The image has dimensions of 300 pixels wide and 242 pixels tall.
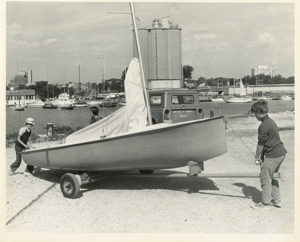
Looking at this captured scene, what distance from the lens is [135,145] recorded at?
709 cm

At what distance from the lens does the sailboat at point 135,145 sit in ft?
22.7

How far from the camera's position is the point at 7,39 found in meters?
6.76

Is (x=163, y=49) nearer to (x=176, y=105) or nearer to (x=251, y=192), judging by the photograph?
(x=176, y=105)

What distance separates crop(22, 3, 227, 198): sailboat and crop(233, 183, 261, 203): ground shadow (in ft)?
3.08

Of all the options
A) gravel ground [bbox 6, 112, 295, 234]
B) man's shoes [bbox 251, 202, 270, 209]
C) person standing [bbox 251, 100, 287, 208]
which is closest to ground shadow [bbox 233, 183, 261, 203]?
gravel ground [bbox 6, 112, 295, 234]

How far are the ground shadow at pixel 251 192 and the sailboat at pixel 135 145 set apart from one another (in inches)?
37.0

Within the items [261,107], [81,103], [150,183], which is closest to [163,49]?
[150,183]

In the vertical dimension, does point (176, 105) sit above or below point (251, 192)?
above

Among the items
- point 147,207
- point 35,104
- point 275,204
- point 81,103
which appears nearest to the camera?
point 275,204

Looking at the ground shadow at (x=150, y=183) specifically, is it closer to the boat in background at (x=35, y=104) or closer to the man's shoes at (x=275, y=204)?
the man's shoes at (x=275, y=204)

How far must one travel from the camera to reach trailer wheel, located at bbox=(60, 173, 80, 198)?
7306mm

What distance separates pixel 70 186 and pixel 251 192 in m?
3.61

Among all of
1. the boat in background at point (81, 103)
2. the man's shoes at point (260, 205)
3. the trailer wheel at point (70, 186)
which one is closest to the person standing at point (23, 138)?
the trailer wheel at point (70, 186)
